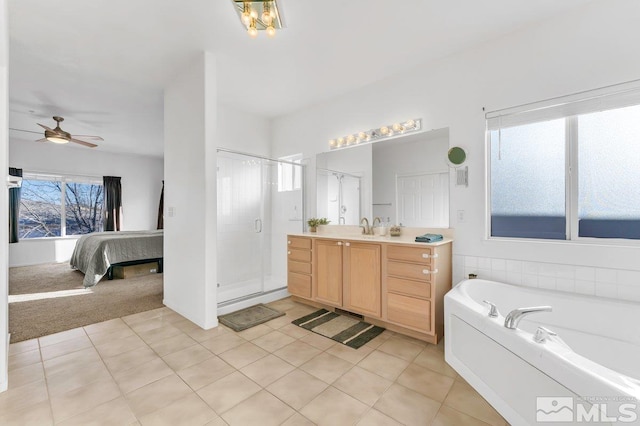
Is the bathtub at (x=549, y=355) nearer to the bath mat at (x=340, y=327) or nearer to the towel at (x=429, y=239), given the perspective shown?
the towel at (x=429, y=239)

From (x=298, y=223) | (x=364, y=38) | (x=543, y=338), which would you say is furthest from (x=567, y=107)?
(x=298, y=223)

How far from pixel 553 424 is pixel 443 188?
6.69ft

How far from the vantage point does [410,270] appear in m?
2.50

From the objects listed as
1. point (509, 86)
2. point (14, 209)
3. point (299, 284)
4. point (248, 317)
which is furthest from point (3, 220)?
point (14, 209)

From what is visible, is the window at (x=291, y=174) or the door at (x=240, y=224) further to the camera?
the window at (x=291, y=174)

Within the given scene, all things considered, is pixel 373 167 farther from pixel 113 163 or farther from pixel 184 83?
pixel 113 163

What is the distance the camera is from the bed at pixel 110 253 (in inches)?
172

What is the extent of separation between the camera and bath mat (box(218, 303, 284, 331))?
9.36 feet

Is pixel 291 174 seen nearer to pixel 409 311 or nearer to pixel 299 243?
pixel 299 243

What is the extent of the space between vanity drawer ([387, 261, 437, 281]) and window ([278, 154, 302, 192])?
210 centimetres

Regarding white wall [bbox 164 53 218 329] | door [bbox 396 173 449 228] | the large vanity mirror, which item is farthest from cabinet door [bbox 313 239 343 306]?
white wall [bbox 164 53 218 329]

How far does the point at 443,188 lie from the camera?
9.35ft

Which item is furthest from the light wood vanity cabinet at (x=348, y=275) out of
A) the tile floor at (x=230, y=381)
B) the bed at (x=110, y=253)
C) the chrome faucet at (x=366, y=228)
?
the bed at (x=110, y=253)

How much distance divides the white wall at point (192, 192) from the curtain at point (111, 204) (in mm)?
4768
